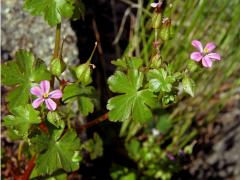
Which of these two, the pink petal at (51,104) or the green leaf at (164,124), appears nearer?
the pink petal at (51,104)

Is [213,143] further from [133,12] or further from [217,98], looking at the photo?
[133,12]

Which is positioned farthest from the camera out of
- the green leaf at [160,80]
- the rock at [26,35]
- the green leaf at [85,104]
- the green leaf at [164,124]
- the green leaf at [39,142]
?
the green leaf at [164,124]

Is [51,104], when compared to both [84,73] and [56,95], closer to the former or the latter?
[56,95]

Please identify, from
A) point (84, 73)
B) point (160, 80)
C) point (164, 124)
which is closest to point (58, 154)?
point (84, 73)

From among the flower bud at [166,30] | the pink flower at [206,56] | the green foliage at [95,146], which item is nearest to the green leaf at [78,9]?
the flower bud at [166,30]

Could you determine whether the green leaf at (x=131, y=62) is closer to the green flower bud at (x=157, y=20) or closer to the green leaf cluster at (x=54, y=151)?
the green flower bud at (x=157, y=20)

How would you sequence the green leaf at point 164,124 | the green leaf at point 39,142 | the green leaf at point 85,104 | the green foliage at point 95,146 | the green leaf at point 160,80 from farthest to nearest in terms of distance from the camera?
1. the green leaf at point 164,124
2. the green foliage at point 95,146
3. the green leaf at point 85,104
4. the green leaf at point 39,142
5. the green leaf at point 160,80
